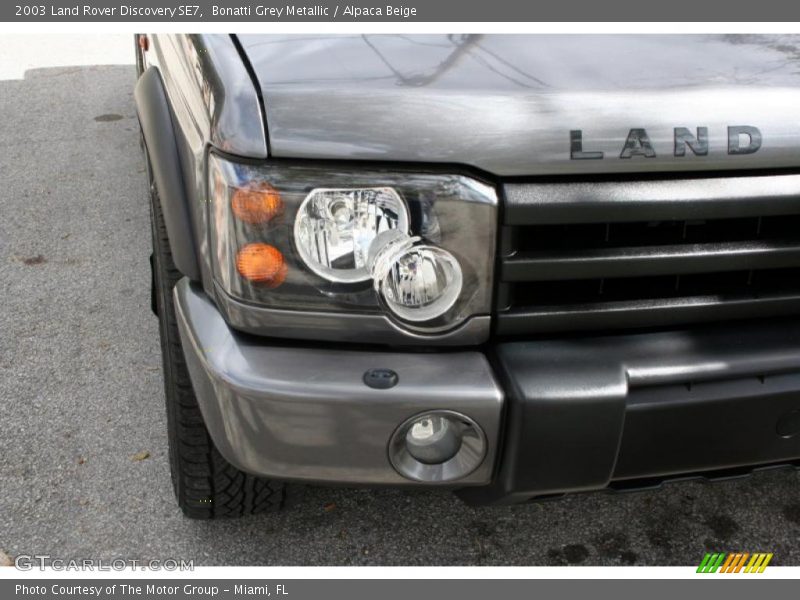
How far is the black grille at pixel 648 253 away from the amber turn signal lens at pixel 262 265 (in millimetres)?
470

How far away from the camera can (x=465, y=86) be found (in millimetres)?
1726

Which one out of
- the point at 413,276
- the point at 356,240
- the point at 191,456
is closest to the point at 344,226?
the point at 356,240

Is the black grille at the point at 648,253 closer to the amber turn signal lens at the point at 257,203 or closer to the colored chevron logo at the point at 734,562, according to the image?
the amber turn signal lens at the point at 257,203

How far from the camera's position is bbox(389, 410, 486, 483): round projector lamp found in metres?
1.77

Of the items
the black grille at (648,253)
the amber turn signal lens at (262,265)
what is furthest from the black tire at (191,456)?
the black grille at (648,253)

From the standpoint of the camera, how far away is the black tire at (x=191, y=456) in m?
2.24

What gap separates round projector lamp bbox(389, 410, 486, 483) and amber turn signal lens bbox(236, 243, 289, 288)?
0.43 metres

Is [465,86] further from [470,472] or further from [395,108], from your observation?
[470,472]

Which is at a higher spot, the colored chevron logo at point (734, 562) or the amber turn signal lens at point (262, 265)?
the amber turn signal lens at point (262, 265)

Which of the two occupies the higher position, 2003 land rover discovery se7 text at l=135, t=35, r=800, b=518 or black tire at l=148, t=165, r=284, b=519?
2003 land rover discovery se7 text at l=135, t=35, r=800, b=518

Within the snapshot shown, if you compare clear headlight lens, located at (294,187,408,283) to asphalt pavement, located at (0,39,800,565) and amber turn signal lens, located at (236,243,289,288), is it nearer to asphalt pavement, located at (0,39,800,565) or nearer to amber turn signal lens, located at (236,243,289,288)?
amber turn signal lens, located at (236,243,289,288)

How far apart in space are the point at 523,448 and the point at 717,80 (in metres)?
0.90

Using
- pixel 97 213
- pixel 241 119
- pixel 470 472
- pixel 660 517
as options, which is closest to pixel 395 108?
pixel 241 119

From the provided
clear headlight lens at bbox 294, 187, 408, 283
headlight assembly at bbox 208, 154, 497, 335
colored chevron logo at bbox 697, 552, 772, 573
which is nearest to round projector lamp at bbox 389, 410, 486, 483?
headlight assembly at bbox 208, 154, 497, 335
